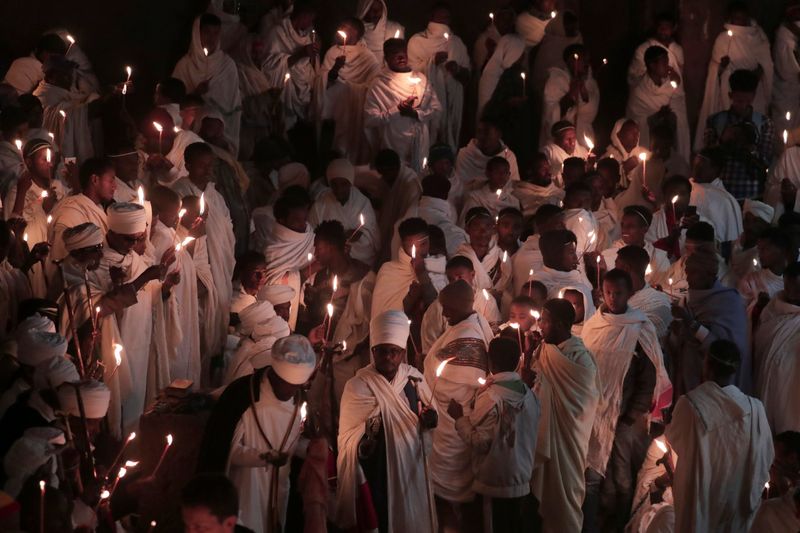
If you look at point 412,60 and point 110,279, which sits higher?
point 110,279

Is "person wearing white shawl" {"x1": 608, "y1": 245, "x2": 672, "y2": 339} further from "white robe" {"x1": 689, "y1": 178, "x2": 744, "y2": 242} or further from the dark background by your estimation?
the dark background

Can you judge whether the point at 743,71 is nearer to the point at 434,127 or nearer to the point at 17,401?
the point at 434,127

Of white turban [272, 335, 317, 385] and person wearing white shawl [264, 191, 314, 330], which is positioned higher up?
white turban [272, 335, 317, 385]

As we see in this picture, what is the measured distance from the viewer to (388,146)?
14.5m

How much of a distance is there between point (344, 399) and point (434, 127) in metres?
7.26

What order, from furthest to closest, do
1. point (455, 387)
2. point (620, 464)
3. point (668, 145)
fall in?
1. point (668, 145)
2. point (620, 464)
3. point (455, 387)

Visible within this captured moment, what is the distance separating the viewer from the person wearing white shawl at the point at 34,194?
10703 millimetres

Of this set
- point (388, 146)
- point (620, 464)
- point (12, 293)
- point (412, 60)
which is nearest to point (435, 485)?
point (620, 464)

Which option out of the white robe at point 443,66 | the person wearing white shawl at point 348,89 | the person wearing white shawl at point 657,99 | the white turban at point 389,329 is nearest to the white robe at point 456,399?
the white turban at point 389,329

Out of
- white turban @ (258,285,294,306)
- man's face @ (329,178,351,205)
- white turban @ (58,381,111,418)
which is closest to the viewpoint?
white turban @ (58,381,111,418)

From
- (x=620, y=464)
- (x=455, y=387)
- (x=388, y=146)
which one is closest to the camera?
(x=455, y=387)

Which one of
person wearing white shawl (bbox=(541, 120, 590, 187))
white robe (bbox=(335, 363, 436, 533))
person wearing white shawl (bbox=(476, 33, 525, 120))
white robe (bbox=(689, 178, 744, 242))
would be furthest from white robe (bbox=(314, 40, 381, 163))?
white robe (bbox=(335, 363, 436, 533))

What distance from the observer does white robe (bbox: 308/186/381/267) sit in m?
12.5

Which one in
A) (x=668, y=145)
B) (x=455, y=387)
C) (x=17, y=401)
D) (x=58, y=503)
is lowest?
(x=668, y=145)
